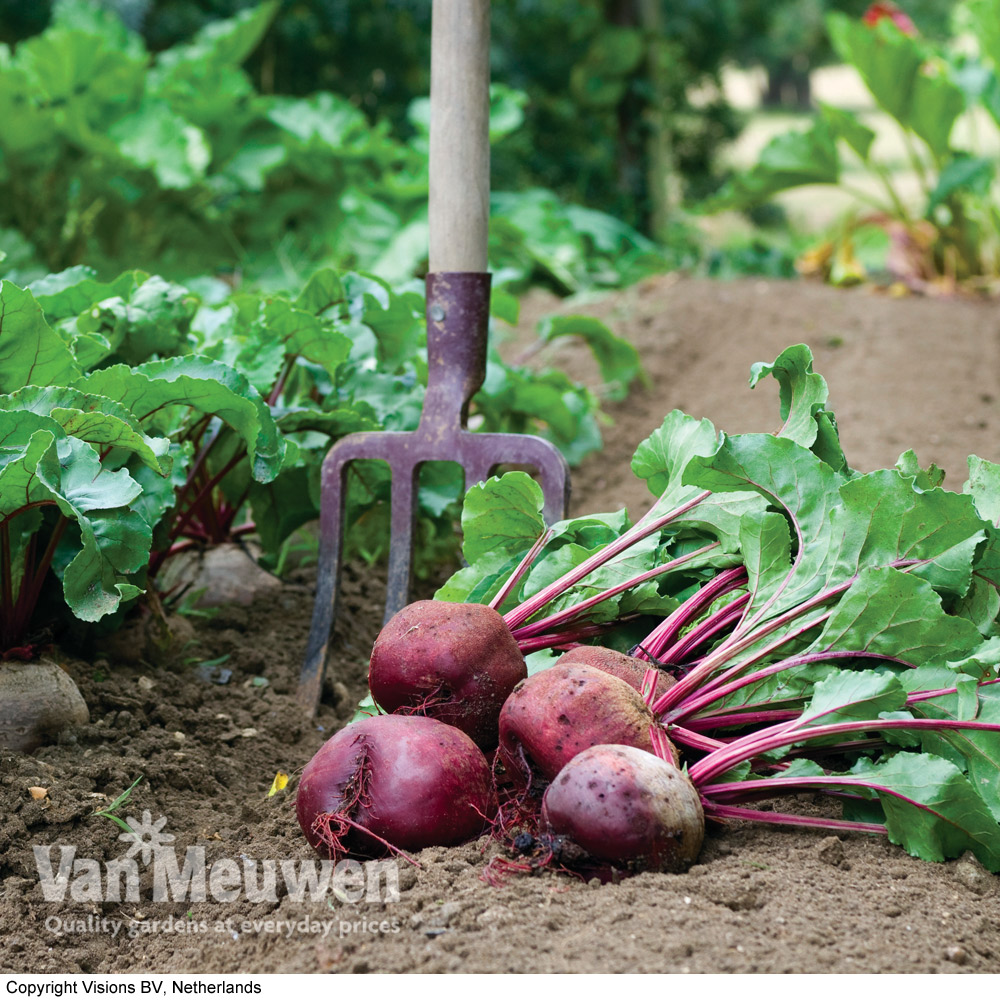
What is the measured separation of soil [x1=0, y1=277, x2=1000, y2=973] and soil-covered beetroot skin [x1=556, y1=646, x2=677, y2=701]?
0.22 meters

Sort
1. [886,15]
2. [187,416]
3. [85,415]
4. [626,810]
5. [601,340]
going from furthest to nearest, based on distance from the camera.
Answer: [886,15]
[601,340]
[187,416]
[85,415]
[626,810]

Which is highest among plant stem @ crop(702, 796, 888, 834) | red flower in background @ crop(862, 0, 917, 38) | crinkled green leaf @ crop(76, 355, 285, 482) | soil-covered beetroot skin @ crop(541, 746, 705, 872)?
red flower in background @ crop(862, 0, 917, 38)

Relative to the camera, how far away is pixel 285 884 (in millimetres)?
1354

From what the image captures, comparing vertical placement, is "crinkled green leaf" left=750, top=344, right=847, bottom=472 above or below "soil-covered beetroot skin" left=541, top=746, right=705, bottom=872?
above

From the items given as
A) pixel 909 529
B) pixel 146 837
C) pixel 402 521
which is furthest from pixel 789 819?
pixel 402 521

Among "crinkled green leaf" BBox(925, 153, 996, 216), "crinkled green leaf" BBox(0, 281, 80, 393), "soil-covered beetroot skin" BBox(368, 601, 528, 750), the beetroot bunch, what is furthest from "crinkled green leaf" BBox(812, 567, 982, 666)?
"crinkled green leaf" BBox(925, 153, 996, 216)

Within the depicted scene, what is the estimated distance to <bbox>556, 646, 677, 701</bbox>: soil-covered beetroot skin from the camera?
57.3 inches

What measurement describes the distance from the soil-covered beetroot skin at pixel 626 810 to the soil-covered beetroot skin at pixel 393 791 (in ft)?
0.49

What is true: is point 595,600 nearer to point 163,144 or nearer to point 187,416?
point 187,416

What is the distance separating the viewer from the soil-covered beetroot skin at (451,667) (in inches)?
57.7

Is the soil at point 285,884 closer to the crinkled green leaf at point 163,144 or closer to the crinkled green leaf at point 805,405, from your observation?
the crinkled green leaf at point 805,405

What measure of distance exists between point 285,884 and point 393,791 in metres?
0.19

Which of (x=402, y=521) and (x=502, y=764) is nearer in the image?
(x=502, y=764)

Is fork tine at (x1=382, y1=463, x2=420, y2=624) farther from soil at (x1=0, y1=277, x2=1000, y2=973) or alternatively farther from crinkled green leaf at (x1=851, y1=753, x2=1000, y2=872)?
crinkled green leaf at (x1=851, y1=753, x2=1000, y2=872)
